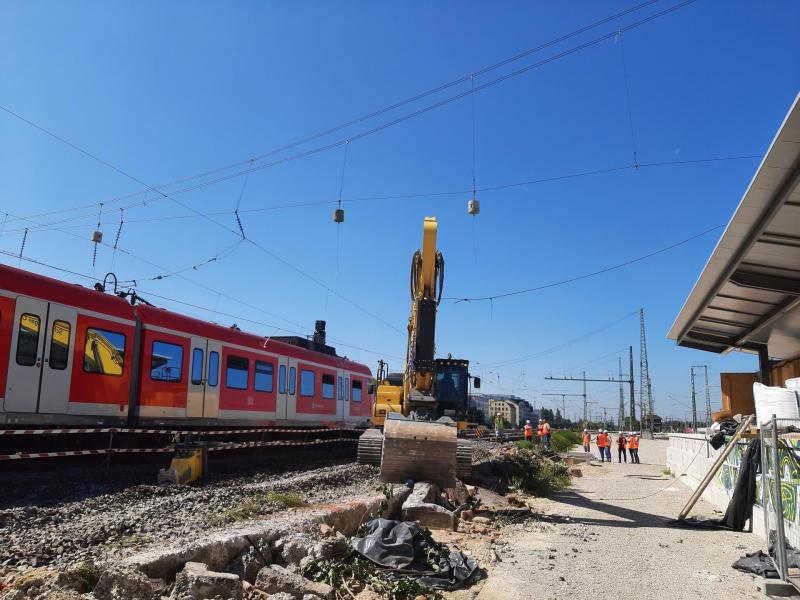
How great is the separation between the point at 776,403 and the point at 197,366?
11.3m

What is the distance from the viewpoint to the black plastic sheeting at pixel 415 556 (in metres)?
6.58

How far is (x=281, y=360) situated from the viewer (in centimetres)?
1773

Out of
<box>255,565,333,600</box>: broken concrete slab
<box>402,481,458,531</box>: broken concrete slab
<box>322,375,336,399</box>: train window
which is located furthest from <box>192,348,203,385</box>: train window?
<box>255,565,333,600</box>: broken concrete slab

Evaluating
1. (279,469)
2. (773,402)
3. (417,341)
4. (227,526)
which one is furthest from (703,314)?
(227,526)

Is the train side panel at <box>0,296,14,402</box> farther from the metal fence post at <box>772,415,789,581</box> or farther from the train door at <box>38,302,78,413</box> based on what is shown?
the metal fence post at <box>772,415,789,581</box>

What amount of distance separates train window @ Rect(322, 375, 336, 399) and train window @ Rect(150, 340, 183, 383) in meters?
7.78

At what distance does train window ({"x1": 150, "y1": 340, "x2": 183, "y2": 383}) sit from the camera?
1262cm

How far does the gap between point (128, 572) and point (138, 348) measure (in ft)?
27.8

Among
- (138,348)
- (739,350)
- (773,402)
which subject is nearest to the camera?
(773,402)

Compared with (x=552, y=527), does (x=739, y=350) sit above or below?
above

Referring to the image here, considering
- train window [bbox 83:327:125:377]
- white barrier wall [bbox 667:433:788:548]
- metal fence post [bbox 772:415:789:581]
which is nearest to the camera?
metal fence post [bbox 772:415:789:581]

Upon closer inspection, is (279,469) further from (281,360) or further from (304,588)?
(304,588)

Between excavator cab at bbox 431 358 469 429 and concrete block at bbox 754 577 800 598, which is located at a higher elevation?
excavator cab at bbox 431 358 469 429

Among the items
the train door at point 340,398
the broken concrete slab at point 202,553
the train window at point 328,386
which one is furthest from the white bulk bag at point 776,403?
the train door at point 340,398
